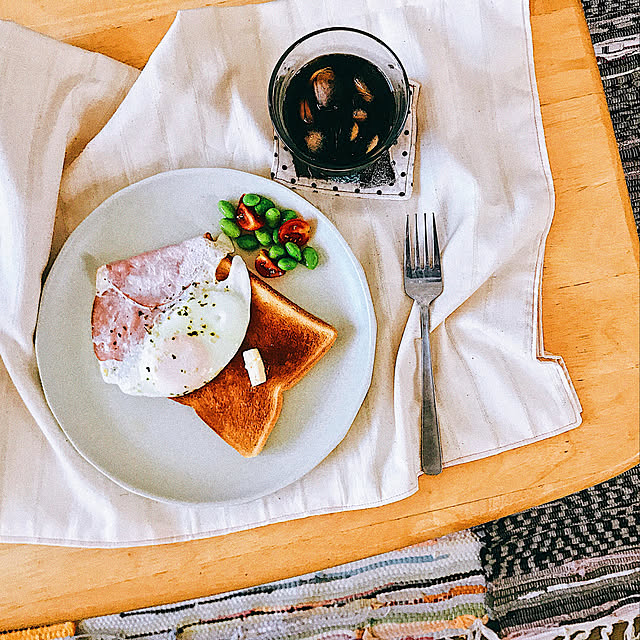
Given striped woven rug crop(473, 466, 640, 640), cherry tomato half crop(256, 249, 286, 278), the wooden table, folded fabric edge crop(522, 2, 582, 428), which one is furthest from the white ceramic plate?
striped woven rug crop(473, 466, 640, 640)

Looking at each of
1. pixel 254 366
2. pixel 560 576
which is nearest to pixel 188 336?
pixel 254 366

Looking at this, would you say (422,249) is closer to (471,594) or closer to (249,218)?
(249,218)

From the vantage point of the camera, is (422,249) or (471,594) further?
(471,594)

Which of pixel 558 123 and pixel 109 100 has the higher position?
pixel 109 100

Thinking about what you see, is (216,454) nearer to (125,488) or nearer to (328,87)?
(125,488)

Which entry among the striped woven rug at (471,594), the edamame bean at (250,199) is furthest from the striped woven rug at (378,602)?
the edamame bean at (250,199)

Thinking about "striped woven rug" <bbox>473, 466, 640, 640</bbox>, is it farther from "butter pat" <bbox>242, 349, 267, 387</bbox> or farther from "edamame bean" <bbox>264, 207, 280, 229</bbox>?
"edamame bean" <bbox>264, 207, 280, 229</bbox>

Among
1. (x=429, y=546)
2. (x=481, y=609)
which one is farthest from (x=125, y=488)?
(x=481, y=609)
